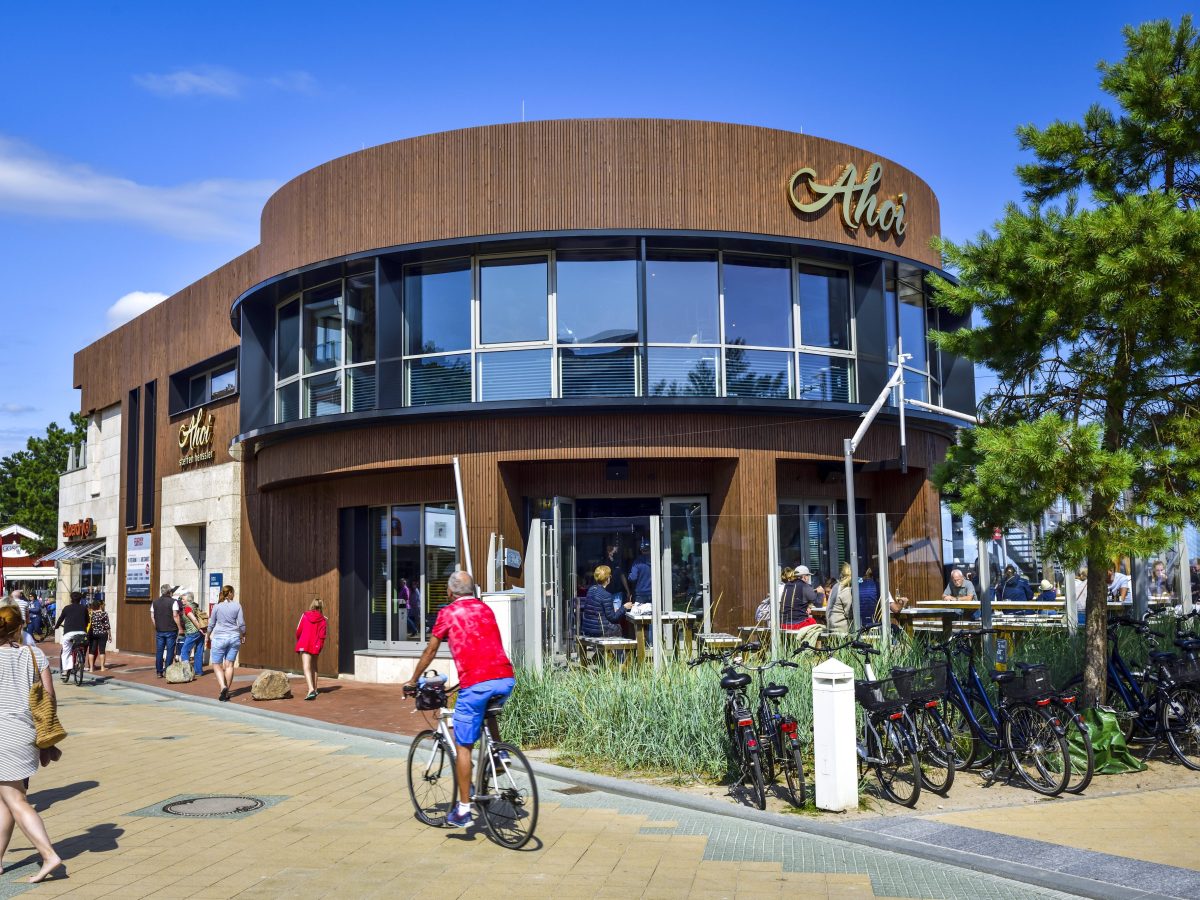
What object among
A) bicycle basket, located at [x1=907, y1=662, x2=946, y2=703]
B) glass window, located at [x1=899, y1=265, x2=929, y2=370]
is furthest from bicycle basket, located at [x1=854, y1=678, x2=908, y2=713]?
glass window, located at [x1=899, y1=265, x2=929, y2=370]

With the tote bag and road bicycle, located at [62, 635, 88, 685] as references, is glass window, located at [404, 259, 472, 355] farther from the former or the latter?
the tote bag

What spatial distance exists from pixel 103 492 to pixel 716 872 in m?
30.0

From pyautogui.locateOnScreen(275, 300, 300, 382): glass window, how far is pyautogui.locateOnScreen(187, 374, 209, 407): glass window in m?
6.42

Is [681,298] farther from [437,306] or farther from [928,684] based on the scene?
[928,684]

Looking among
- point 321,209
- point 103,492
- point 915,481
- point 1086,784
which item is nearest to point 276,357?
Answer: point 321,209

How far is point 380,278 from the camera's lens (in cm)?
1856

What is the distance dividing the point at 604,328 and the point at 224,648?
25.4 feet

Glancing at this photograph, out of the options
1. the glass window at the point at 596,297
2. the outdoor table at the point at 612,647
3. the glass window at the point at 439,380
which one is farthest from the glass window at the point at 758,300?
the outdoor table at the point at 612,647

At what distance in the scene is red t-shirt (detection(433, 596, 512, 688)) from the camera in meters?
7.82

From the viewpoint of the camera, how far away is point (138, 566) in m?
29.3

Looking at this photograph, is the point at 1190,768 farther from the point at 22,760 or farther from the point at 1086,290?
the point at 22,760

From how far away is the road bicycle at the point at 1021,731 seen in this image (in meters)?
8.95

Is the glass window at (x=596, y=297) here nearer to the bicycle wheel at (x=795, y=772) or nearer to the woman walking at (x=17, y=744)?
the bicycle wheel at (x=795, y=772)

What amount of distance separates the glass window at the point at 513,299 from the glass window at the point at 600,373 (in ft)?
2.46
